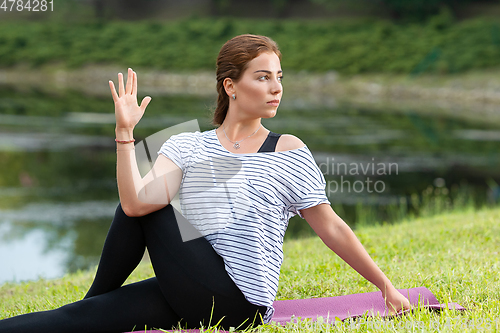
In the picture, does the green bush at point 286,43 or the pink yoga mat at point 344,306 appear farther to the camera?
the green bush at point 286,43

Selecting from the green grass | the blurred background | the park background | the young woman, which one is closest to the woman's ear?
the young woman

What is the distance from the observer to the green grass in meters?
2.41

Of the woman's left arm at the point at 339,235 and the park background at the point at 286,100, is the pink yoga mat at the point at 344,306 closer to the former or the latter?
the woman's left arm at the point at 339,235

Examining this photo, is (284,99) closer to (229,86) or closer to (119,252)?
(229,86)

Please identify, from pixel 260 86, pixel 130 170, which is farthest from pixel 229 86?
pixel 130 170

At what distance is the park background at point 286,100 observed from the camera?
25.1 ft

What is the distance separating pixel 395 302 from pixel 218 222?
2.72 ft

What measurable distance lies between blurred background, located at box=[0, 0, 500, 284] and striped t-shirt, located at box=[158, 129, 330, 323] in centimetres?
95

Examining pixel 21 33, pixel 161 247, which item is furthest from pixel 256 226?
pixel 21 33

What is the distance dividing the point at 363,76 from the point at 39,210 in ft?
66.0

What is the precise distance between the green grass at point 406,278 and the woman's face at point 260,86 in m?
0.90

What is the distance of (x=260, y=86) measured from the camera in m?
2.42

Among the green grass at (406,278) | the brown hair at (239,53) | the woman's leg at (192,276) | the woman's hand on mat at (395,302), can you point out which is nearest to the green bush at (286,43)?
the green grass at (406,278)

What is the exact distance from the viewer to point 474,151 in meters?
11.6
